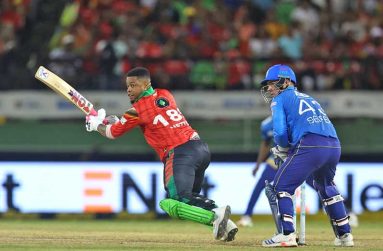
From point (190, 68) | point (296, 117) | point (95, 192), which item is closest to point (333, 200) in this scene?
point (296, 117)

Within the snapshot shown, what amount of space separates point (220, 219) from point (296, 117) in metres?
1.50

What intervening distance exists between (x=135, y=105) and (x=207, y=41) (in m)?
10.6

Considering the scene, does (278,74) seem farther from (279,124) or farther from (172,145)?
(172,145)

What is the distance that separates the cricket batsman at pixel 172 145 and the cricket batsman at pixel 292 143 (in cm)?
77

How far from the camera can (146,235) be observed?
50.7 feet

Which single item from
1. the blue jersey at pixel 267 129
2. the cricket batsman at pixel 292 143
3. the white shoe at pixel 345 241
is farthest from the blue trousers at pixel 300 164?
the blue jersey at pixel 267 129

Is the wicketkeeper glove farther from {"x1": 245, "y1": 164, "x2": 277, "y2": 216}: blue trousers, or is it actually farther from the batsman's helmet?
{"x1": 245, "y1": 164, "x2": 277, "y2": 216}: blue trousers

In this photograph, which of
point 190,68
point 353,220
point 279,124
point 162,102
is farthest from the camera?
point 190,68

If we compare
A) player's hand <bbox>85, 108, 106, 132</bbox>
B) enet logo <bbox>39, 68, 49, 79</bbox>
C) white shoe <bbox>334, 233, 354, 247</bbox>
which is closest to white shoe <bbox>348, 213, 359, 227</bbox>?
white shoe <bbox>334, 233, 354, 247</bbox>

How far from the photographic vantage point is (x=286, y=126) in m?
13.1

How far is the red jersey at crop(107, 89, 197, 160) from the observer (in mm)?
13773

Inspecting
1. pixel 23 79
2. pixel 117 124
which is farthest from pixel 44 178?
pixel 117 124

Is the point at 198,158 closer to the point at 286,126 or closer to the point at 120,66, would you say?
the point at 286,126

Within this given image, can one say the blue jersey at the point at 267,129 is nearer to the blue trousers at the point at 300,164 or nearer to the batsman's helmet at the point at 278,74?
the batsman's helmet at the point at 278,74
